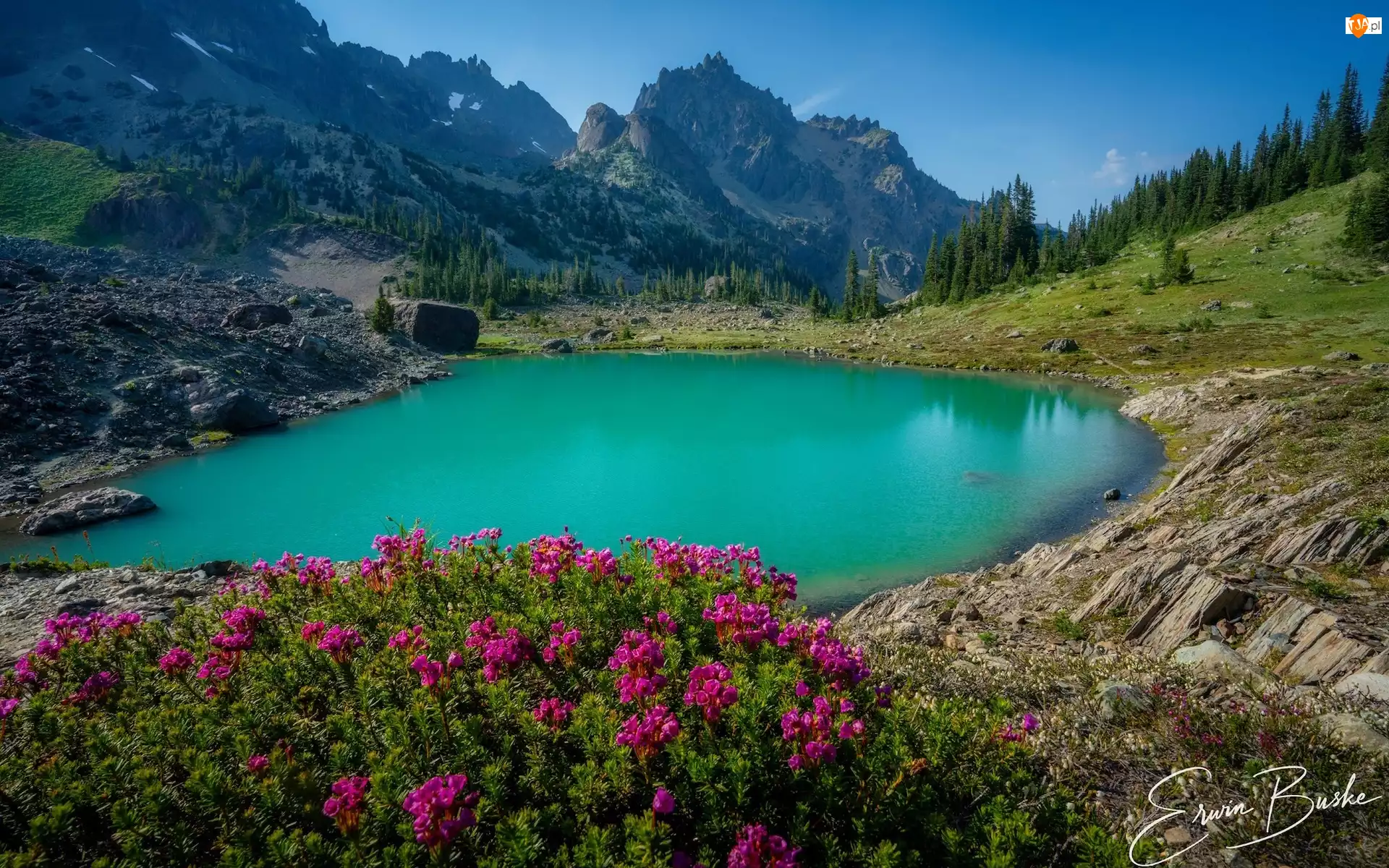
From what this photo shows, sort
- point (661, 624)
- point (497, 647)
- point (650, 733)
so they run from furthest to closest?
1. point (661, 624)
2. point (497, 647)
3. point (650, 733)

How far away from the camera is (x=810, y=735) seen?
15.0 feet

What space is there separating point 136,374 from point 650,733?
160 feet

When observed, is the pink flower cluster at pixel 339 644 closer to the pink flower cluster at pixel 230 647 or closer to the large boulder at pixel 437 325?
the pink flower cluster at pixel 230 647

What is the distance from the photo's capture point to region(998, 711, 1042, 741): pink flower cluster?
16.8ft

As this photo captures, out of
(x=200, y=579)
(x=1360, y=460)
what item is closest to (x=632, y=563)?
(x=200, y=579)

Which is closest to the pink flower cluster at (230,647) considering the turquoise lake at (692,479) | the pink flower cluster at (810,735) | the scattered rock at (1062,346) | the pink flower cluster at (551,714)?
the pink flower cluster at (551,714)

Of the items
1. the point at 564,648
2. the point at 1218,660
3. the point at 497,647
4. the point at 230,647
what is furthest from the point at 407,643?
the point at 1218,660

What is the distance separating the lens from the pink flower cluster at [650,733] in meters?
4.39

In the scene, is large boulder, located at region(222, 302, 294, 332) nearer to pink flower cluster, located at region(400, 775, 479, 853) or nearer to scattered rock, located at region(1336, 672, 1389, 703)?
pink flower cluster, located at region(400, 775, 479, 853)

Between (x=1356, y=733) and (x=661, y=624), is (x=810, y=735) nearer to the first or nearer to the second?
(x=661, y=624)

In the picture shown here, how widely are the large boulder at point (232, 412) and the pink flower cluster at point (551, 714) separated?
44.1 m

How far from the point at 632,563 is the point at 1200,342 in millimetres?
75556

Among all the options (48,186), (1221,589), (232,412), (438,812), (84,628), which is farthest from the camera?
(48,186)

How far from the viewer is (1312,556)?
11.2m
